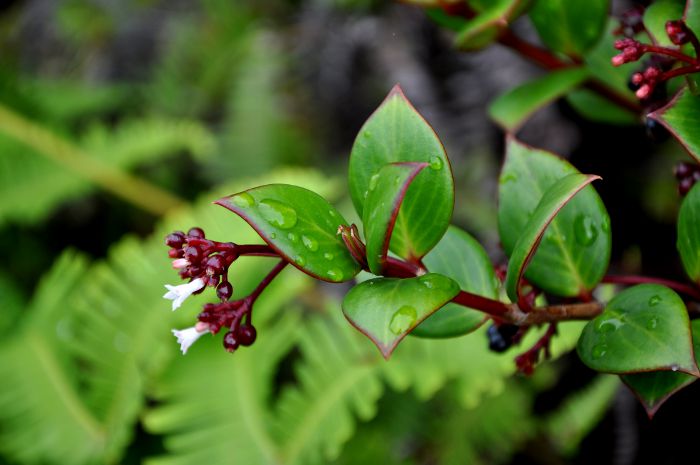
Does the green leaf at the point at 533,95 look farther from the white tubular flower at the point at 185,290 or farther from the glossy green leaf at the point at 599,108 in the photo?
the white tubular flower at the point at 185,290

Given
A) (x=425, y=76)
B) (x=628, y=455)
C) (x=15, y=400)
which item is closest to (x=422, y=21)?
(x=425, y=76)

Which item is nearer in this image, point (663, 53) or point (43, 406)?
point (663, 53)

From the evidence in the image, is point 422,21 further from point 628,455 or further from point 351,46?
point 628,455

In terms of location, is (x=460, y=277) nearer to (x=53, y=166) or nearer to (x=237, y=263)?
(x=237, y=263)

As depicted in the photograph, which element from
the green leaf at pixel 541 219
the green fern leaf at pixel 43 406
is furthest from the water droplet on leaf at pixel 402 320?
the green fern leaf at pixel 43 406

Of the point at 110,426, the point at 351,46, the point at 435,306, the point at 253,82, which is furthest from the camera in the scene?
the point at 253,82

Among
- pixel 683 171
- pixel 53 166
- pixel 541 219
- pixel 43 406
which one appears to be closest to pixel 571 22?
pixel 683 171

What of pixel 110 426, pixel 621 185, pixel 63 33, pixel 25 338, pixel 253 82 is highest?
pixel 63 33
